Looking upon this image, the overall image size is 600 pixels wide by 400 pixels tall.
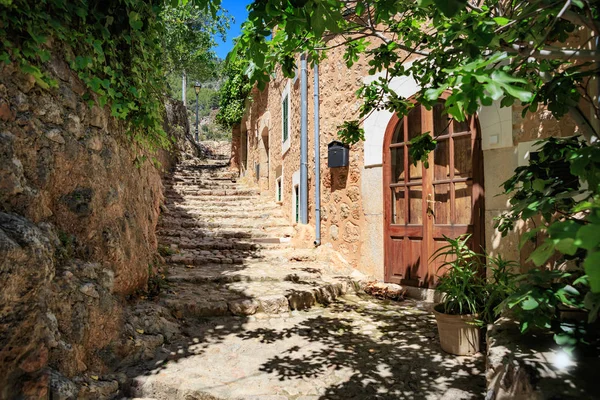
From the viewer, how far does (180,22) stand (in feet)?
39.0

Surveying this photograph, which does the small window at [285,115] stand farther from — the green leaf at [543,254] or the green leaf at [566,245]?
the green leaf at [566,245]

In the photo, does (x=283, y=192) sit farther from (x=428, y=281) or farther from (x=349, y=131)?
(x=349, y=131)

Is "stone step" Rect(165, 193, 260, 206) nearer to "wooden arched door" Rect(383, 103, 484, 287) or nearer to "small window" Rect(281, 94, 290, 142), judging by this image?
"small window" Rect(281, 94, 290, 142)

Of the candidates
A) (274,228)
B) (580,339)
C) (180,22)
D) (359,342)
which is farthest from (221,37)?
(580,339)

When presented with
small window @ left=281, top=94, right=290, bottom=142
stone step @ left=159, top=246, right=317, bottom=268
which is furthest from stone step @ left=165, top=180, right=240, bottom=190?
stone step @ left=159, top=246, right=317, bottom=268

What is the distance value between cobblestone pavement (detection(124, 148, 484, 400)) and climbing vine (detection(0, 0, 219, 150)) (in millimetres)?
1840

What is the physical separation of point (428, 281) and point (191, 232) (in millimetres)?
4482

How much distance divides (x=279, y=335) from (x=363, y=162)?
118 inches

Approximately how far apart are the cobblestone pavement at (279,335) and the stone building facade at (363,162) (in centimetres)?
58

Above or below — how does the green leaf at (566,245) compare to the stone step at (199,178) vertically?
below

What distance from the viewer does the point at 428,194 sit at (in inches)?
195

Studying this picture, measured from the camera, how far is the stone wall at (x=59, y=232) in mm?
2016

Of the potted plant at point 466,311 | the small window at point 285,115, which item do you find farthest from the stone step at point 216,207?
the potted plant at point 466,311

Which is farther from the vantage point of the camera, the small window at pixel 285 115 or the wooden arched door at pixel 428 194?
the small window at pixel 285 115
